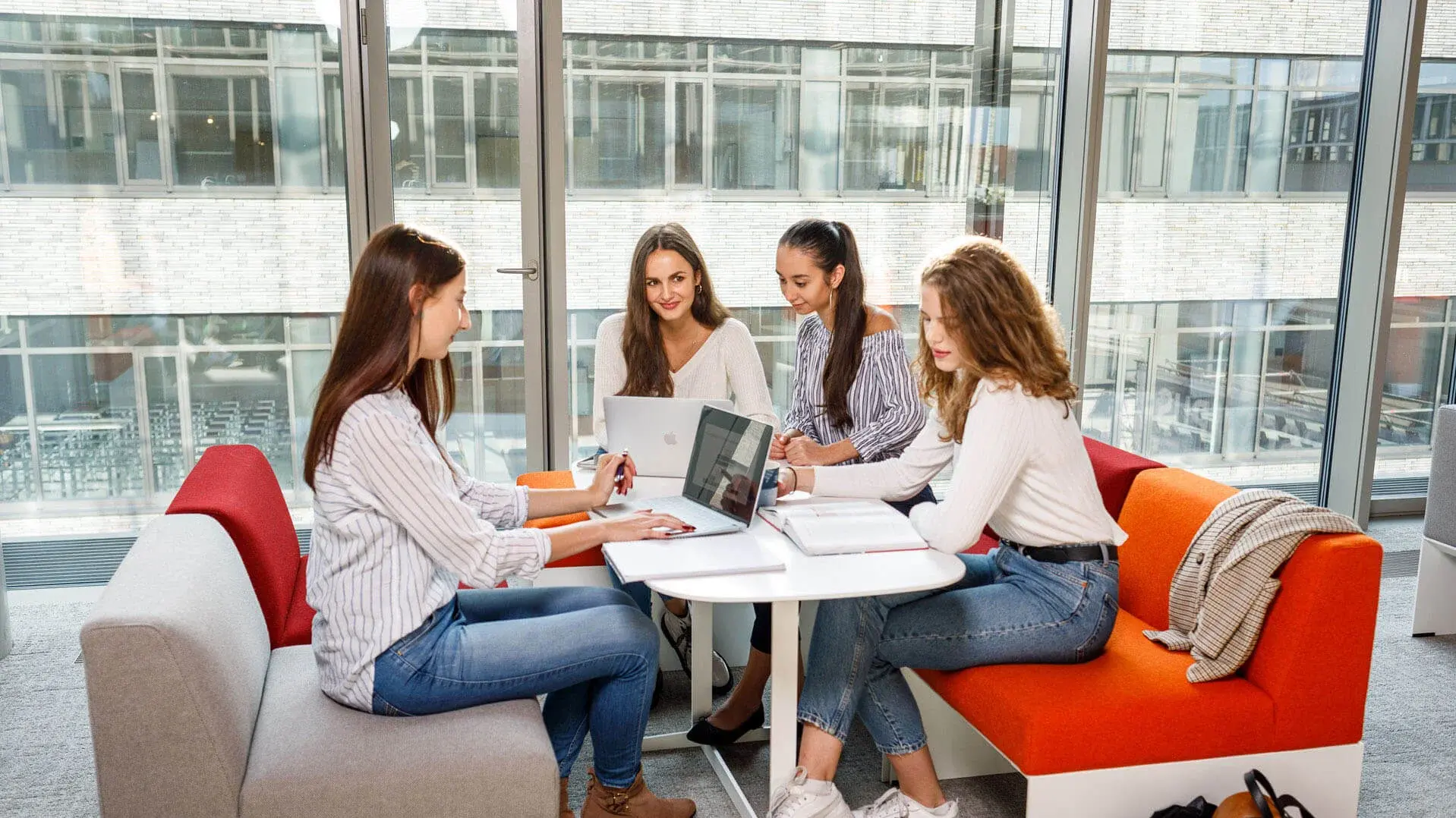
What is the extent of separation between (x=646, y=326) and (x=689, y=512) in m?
0.89

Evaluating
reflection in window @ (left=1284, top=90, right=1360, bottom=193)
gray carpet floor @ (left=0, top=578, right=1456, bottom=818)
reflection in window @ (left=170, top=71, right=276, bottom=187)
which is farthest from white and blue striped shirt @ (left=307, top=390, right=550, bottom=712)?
reflection in window @ (left=1284, top=90, right=1360, bottom=193)

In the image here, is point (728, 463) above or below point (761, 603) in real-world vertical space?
above

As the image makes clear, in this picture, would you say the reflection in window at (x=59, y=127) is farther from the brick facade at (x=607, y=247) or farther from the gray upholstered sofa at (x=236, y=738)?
the gray upholstered sofa at (x=236, y=738)

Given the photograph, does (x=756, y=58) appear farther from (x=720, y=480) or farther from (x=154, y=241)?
(x=720, y=480)

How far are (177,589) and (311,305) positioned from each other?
2.30 meters

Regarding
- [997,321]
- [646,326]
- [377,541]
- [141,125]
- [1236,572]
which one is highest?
[141,125]

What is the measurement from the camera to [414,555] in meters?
1.92

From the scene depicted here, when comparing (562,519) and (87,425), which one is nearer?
(562,519)

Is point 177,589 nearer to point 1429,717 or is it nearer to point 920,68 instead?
point 1429,717

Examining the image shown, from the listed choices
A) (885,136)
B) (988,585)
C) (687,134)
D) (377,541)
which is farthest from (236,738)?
(885,136)

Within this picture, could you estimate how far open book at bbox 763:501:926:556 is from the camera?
83.7 inches

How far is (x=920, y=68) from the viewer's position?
14.2 ft

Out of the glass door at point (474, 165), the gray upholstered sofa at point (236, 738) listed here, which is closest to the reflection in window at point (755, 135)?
the glass door at point (474, 165)

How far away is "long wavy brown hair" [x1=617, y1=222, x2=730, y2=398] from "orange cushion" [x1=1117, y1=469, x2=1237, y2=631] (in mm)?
1226
